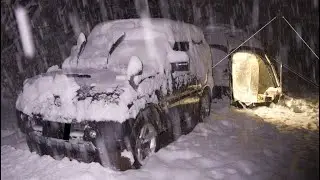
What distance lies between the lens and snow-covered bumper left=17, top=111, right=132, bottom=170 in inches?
185

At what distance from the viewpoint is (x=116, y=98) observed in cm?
477

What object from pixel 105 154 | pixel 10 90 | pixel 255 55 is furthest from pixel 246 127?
pixel 10 90

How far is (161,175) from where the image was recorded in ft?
16.4

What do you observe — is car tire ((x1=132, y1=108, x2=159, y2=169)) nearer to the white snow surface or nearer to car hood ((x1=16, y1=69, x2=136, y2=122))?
car hood ((x1=16, y1=69, x2=136, y2=122))

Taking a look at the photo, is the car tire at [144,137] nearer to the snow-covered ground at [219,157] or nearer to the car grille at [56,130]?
the snow-covered ground at [219,157]

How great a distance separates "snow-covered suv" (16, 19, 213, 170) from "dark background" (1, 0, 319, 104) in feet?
13.2

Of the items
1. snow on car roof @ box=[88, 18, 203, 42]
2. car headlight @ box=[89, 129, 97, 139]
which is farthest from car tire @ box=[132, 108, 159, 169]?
snow on car roof @ box=[88, 18, 203, 42]

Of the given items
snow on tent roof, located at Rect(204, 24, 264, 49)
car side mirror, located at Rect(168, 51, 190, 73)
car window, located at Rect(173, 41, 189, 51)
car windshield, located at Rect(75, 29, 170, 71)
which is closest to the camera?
car windshield, located at Rect(75, 29, 170, 71)

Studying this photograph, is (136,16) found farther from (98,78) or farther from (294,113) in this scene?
(98,78)

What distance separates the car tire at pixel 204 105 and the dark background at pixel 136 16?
192 inches

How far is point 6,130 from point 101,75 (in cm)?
405

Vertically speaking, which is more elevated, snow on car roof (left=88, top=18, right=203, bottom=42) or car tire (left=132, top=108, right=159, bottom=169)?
snow on car roof (left=88, top=18, right=203, bottom=42)

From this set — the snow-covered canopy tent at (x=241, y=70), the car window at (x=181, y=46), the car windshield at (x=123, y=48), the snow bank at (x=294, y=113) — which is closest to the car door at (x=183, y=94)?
the car window at (x=181, y=46)

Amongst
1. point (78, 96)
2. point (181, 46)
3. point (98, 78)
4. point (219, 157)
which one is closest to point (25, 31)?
point (181, 46)
